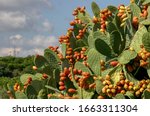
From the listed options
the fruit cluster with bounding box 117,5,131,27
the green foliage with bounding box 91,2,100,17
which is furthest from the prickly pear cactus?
the green foliage with bounding box 91,2,100,17

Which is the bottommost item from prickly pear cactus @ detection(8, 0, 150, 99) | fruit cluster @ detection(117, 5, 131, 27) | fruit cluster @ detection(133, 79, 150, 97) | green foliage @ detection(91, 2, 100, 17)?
fruit cluster @ detection(133, 79, 150, 97)

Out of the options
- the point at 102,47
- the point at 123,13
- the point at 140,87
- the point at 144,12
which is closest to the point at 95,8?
the point at 123,13

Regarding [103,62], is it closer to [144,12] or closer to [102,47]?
[102,47]

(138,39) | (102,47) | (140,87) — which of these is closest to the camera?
(140,87)

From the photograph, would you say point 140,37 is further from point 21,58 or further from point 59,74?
point 21,58

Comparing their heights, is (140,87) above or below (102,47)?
below

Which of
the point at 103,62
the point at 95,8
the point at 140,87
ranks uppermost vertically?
the point at 95,8

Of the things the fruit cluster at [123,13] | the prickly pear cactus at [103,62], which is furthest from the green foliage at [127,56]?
the fruit cluster at [123,13]

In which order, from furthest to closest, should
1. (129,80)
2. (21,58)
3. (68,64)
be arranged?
(21,58) → (68,64) → (129,80)

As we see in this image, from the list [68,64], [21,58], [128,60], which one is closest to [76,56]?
[68,64]

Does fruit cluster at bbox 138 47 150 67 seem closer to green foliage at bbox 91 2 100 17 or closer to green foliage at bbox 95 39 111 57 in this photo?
green foliage at bbox 95 39 111 57

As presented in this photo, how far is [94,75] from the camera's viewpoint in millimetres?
3668

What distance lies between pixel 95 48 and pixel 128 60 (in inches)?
14.5

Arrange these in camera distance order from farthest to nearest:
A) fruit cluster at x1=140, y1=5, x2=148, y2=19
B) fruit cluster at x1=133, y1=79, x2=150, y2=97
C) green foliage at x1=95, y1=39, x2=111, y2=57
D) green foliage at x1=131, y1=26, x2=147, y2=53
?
1. fruit cluster at x1=140, y1=5, x2=148, y2=19
2. green foliage at x1=95, y1=39, x2=111, y2=57
3. green foliage at x1=131, y1=26, x2=147, y2=53
4. fruit cluster at x1=133, y1=79, x2=150, y2=97
